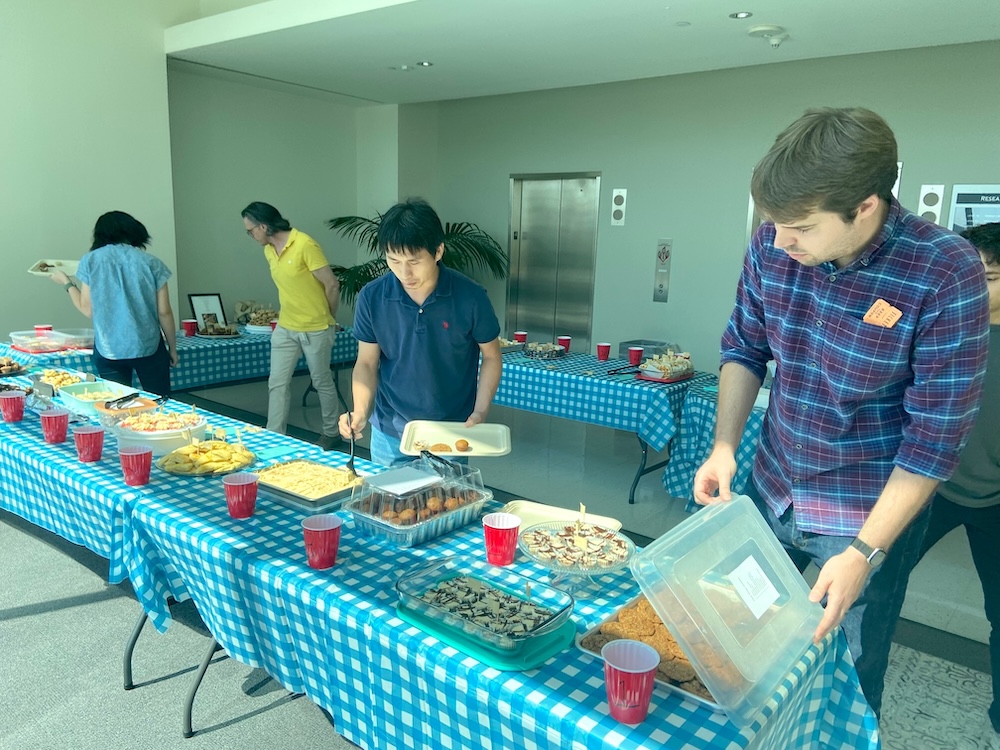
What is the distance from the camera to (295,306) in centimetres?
447

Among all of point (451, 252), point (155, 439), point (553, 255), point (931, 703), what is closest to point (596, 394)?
point (931, 703)

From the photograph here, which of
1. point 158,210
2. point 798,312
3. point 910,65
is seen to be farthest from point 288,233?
point 910,65

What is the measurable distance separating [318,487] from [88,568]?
170 cm

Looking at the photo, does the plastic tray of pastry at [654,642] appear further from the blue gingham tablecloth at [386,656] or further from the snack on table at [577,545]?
the snack on table at [577,545]

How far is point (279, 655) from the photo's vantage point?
153cm

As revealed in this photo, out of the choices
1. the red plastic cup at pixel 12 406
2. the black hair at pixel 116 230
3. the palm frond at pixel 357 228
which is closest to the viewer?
the red plastic cup at pixel 12 406

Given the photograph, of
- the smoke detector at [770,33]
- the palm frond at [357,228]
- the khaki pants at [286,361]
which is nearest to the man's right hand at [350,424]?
the khaki pants at [286,361]

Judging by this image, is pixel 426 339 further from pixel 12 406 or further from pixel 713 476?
pixel 12 406

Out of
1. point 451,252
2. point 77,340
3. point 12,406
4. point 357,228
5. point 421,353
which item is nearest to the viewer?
point 421,353

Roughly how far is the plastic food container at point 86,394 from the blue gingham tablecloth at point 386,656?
96cm

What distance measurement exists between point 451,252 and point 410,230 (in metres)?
4.88

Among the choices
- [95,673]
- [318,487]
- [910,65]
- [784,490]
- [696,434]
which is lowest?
[95,673]

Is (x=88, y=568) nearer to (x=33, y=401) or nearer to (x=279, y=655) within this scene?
(x=33, y=401)

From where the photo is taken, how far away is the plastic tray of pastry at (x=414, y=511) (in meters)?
1.63
